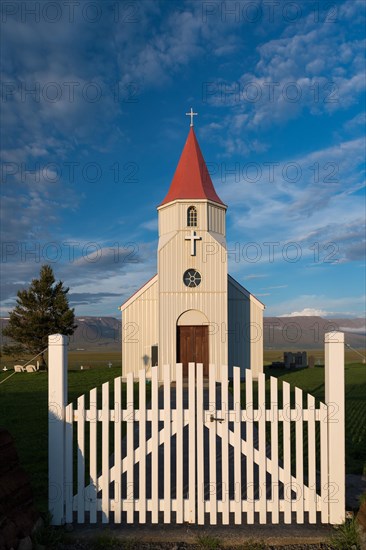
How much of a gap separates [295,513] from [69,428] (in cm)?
294

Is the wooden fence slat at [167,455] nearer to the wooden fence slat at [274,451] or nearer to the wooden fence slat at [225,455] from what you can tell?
the wooden fence slat at [225,455]

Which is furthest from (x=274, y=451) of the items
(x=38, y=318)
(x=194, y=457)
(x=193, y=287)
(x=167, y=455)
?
(x=38, y=318)

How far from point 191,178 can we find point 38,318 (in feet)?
53.8

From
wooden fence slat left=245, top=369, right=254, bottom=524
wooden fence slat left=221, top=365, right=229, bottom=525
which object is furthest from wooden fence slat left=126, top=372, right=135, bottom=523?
wooden fence slat left=245, top=369, right=254, bottom=524

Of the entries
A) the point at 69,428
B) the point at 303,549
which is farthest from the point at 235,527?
the point at 69,428

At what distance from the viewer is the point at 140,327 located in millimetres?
22266

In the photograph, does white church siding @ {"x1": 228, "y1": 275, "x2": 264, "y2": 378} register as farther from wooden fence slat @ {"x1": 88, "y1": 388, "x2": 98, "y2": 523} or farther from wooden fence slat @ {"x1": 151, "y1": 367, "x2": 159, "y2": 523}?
wooden fence slat @ {"x1": 88, "y1": 388, "x2": 98, "y2": 523}

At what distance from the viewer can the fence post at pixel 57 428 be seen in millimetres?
4785

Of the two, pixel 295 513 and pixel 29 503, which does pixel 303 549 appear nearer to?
pixel 295 513

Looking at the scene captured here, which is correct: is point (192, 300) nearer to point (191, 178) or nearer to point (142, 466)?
point (191, 178)

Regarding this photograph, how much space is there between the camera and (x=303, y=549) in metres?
4.34

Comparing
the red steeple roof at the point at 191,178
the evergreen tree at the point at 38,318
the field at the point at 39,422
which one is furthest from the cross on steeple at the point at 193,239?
the evergreen tree at the point at 38,318

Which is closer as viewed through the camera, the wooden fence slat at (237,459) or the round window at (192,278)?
the wooden fence slat at (237,459)

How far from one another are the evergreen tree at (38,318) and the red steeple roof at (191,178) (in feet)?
44.8
